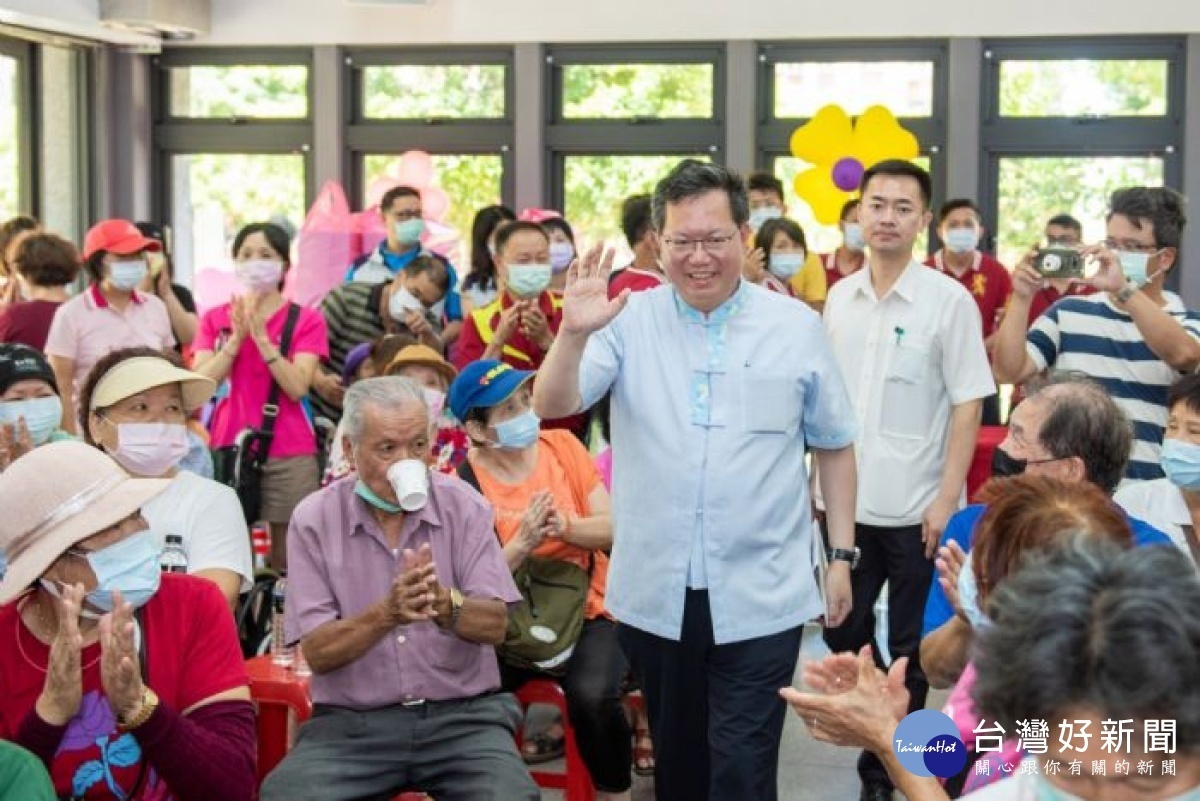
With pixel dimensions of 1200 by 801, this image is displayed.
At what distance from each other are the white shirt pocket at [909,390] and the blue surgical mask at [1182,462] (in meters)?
0.86

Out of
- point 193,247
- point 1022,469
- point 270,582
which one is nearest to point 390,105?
point 193,247

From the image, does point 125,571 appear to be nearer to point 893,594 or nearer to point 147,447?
point 147,447

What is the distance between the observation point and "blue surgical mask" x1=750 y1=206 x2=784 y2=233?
25.1 feet

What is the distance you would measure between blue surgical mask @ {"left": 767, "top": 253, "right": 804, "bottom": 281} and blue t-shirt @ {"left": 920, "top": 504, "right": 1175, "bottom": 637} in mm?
4149

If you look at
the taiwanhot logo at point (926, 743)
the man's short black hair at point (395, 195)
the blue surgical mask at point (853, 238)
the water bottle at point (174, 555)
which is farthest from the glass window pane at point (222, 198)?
the taiwanhot logo at point (926, 743)

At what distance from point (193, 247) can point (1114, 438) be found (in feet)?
27.0

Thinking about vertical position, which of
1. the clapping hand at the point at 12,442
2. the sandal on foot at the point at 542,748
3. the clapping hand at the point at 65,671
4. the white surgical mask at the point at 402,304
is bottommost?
the sandal on foot at the point at 542,748

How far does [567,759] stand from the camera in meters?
4.05

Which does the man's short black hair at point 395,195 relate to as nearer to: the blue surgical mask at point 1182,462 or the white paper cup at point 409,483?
the white paper cup at point 409,483

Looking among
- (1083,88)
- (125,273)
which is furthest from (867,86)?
(125,273)

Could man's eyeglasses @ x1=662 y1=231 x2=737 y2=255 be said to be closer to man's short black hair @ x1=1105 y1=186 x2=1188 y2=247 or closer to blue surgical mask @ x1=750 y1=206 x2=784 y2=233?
man's short black hair @ x1=1105 y1=186 x2=1188 y2=247

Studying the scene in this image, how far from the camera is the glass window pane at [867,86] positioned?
936 centimetres

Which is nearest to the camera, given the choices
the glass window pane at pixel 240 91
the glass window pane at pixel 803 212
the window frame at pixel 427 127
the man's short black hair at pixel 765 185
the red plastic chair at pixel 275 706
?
the red plastic chair at pixel 275 706

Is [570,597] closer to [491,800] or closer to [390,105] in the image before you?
[491,800]
